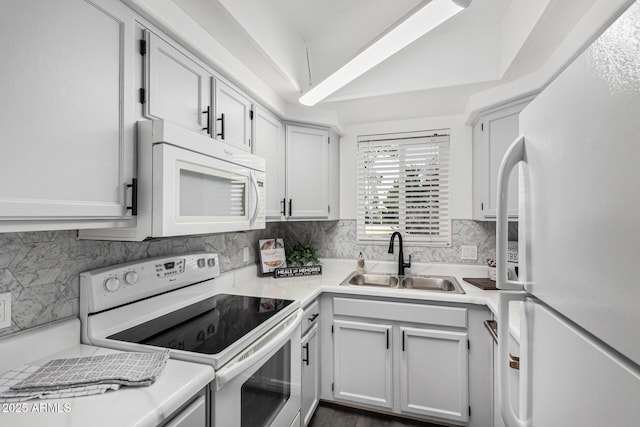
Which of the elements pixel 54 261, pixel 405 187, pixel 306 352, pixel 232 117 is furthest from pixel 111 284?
pixel 405 187

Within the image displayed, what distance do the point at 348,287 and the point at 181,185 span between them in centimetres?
135

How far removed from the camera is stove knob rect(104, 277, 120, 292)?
123 centimetres

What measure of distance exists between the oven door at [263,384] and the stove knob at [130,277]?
60cm

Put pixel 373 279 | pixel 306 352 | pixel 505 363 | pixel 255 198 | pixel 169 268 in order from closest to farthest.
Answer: pixel 505 363 < pixel 169 268 < pixel 255 198 < pixel 306 352 < pixel 373 279

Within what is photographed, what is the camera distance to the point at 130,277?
4.38ft

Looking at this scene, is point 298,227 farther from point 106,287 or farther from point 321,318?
point 106,287

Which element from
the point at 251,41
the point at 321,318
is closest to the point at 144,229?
the point at 251,41

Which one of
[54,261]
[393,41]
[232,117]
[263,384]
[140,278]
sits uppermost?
[393,41]

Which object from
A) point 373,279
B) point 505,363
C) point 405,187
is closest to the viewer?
point 505,363

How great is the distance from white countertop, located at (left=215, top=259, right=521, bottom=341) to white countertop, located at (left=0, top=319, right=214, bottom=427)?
2.95 ft

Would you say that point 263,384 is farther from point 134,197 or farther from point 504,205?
point 504,205

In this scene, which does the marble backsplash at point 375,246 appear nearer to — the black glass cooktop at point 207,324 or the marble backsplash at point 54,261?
the marble backsplash at point 54,261

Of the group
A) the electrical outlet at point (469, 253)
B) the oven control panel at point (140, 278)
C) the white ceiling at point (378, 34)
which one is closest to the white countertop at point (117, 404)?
the oven control panel at point (140, 278)

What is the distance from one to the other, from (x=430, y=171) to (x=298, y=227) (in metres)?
1.31
